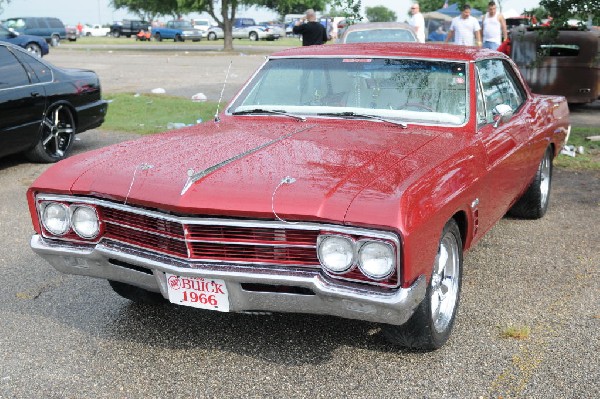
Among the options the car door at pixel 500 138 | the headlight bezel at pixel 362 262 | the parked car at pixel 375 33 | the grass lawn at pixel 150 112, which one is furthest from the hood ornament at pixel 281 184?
the parked car at pixel 375 33

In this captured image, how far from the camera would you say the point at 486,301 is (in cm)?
444

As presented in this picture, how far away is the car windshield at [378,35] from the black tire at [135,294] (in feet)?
30.0

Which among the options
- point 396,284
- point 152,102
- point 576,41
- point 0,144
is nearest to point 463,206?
point 396,284

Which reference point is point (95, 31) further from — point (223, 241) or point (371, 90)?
point (223, 241)

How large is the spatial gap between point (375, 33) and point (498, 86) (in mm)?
7976

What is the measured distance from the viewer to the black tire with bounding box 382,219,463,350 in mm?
3549

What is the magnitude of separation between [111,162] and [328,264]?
4.60 feet

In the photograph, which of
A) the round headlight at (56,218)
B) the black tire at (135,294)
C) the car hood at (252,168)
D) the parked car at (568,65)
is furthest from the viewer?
the parked car at (568,65)

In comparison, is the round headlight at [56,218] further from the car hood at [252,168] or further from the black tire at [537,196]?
the black tire at [537,196]

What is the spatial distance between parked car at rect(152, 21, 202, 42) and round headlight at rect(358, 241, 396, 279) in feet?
159

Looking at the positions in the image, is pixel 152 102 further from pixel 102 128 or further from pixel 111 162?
pixel 111 162

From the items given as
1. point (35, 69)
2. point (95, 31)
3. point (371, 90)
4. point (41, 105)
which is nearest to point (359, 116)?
point (371, 90)

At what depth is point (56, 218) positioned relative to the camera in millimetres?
3826

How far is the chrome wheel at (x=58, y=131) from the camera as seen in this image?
28.5 feet
